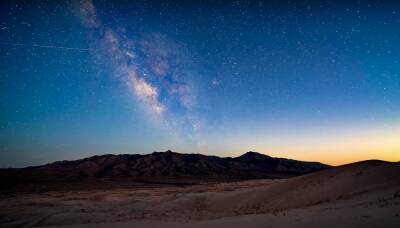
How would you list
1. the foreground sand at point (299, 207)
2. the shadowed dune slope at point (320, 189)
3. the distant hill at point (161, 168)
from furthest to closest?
the distant hill at point (161, 168) → the shadowed dune slope at point (320, 189) → the foreground sand at point (299, 207)

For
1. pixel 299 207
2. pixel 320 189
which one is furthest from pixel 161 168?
pixel 299 207

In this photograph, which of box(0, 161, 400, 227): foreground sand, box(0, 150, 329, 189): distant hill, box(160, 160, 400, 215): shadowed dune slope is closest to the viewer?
box(0, 161, 400, 227): foreground sand

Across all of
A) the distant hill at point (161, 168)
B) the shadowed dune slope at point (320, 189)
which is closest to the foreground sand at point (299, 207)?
the shadowed dune slope at point (320, 189)

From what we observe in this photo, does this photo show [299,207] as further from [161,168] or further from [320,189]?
[161,168]

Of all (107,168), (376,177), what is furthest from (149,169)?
(376,177)

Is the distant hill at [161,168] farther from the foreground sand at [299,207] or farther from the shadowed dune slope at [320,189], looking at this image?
the foreground sand at [299,207]

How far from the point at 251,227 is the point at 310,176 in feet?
51.2

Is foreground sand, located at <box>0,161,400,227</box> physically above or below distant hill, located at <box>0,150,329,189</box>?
below

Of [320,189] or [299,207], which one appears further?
[320,189]

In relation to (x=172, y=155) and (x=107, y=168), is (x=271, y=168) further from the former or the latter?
(x=107, y=168)

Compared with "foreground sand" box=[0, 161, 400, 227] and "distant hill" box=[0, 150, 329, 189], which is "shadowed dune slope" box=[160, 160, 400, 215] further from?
"distant hill" box=[0, 150, 329, 189]

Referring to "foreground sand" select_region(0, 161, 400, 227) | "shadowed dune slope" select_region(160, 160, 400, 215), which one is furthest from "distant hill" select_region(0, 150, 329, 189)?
"foreground sand" select_region(0, 161, 400, 227)

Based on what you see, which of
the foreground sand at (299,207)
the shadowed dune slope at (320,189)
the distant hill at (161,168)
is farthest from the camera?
the distant hill at (161,168)

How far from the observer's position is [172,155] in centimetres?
18438
